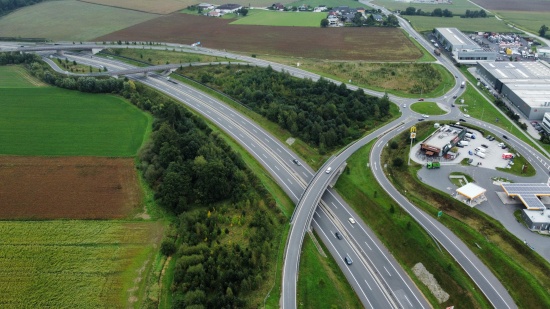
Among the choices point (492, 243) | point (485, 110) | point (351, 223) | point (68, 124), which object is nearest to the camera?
point (492, 243)

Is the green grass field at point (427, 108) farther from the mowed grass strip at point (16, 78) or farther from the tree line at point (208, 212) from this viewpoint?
the mowed grass strip at point (16, 78)

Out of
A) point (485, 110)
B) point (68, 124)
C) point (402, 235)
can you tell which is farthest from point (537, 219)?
point (68, 124)

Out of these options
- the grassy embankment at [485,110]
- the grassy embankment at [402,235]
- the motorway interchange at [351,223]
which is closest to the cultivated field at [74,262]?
the motorway interchange at [351,223]

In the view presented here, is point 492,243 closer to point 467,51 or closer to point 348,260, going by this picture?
point 348,260

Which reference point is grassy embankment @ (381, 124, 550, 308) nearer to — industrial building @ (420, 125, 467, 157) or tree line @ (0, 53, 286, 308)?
industrial building @ (420, 125, 467, 157)

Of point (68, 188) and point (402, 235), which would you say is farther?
point (68, 188)

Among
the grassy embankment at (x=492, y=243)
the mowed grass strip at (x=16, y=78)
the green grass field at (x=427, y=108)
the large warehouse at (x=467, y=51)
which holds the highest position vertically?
the large warehouse at (x=467, y=51)

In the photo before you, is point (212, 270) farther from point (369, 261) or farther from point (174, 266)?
point (369, 261)
